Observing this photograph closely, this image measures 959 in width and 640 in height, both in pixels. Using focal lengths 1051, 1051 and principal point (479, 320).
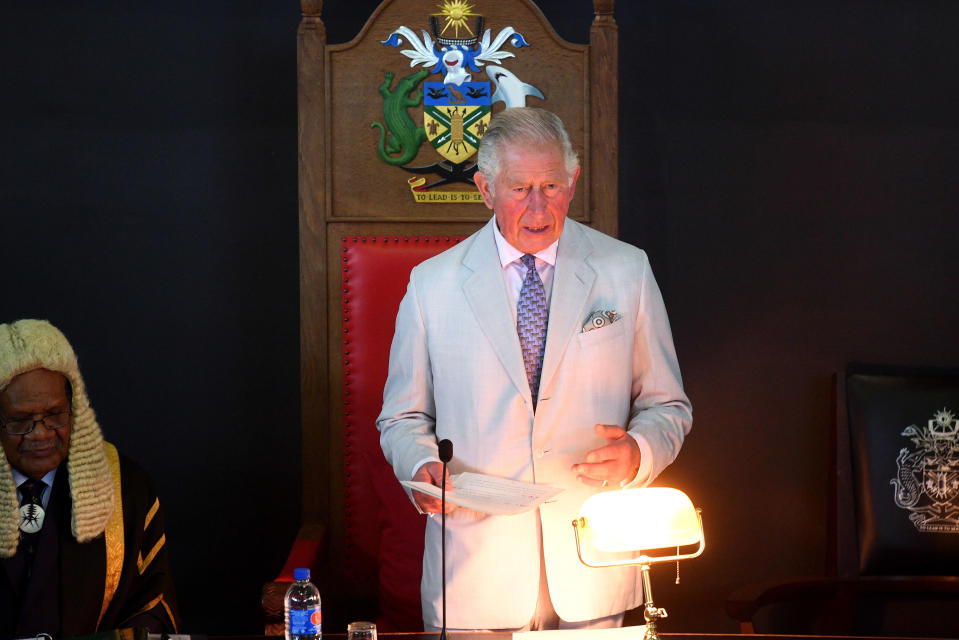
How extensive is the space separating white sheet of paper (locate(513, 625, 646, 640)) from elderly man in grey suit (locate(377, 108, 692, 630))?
20 cm

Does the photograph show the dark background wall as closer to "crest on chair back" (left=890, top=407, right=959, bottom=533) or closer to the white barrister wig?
"crest on chair back" (left=890, top=407, right=959, bottom=533)

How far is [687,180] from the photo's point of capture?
11.1 ft

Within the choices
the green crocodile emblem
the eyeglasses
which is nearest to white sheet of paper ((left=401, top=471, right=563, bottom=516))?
the eyeglasses

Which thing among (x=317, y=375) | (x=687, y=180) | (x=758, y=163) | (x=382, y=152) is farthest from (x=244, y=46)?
(x=758, y=163)

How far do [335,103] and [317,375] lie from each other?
78 centimetres

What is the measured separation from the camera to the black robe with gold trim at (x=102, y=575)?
2.19m

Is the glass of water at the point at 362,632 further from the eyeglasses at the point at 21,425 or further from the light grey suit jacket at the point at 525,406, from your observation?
the eyeglasses at the point at 21,425

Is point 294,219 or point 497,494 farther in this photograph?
point 294,219

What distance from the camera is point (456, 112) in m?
2.96

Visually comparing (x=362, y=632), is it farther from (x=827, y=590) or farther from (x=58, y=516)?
(x=827, y=590)

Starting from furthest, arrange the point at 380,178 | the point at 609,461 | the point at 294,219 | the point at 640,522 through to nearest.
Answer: the point at 294,219
the point at 380,178
the point at 609,461
the point at 640,522

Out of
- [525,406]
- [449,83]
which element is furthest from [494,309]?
[449,83]

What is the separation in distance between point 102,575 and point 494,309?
1.02 meters

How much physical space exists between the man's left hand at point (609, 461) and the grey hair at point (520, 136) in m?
0.57
